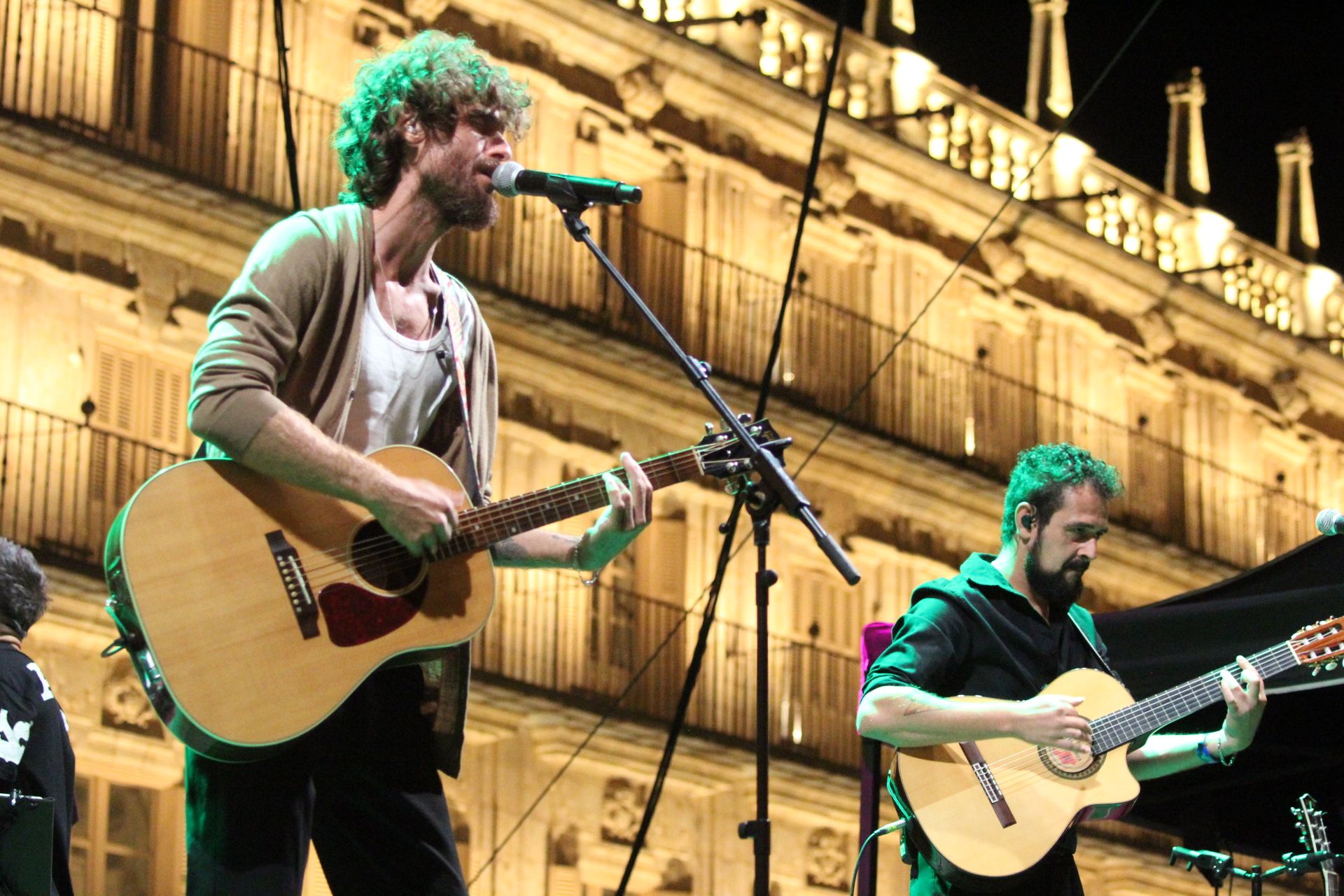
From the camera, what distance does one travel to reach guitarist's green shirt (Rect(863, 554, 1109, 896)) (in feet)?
17.1

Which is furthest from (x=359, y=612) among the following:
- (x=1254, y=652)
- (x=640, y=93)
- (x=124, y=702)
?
(x=640, y=93)

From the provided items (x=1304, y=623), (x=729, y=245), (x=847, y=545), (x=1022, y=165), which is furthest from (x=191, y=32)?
(x=1304, y=623)

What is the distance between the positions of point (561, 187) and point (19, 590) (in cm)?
197

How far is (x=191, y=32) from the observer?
17641 mm

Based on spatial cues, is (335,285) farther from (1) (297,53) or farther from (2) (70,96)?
(1) (297,53)

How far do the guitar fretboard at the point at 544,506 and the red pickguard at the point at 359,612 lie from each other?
0.12 metres

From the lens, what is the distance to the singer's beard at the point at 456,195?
414 cm

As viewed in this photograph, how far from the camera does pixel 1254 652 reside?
713 centimetres

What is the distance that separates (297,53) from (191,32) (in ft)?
2.96

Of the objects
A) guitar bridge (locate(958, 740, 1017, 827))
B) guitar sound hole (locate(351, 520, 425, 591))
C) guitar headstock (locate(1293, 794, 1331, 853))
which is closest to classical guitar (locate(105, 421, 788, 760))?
guitar sound hole (locate(351, 520, 425, 591))

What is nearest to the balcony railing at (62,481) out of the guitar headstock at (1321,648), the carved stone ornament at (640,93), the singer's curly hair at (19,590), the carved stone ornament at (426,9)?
the carved stone ornament at (426,9)

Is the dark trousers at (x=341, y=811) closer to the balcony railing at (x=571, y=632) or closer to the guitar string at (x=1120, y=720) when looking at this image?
the guitar string at (x=1120, y=720)

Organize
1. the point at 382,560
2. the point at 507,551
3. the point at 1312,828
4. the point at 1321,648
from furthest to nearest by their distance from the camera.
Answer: the point at 1312,828, the point at 1321,648, the point at 507,551, the point at 382,560

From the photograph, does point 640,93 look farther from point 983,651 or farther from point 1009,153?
point 983,651
